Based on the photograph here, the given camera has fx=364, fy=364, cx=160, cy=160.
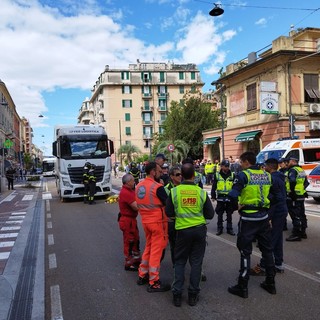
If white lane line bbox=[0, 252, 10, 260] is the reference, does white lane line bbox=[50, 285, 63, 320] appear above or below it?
above

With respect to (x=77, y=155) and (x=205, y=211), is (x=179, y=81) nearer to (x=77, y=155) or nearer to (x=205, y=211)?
(x=77, y=155)

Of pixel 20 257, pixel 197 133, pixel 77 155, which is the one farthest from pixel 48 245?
pixel 197 133

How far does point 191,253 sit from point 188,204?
619 mm

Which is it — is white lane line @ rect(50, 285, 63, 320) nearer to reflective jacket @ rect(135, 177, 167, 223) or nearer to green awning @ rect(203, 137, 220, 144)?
reflective jacket @ rect(135, 177, 167, 223)

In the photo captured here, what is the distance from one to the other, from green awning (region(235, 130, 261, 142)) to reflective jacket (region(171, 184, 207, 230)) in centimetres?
2079

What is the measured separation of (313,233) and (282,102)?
16.0 meters

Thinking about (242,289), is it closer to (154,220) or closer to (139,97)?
(154,220)

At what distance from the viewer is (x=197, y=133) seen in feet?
134

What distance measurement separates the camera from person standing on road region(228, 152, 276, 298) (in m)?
4.64

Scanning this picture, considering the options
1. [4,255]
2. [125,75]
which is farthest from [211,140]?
[125,75]

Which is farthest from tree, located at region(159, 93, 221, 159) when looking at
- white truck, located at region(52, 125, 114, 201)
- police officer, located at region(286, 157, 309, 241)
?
police officer, located at region(286, 157, 309, 241)

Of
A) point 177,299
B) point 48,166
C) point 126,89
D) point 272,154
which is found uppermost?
point 126,89

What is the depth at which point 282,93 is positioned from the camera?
75.2ft

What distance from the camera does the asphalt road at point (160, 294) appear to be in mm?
4191
